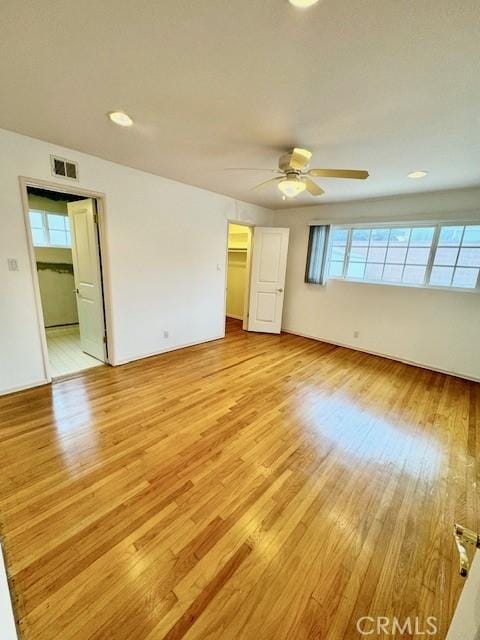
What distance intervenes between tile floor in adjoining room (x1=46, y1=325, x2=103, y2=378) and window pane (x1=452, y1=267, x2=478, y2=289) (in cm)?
497

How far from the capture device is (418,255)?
150 inches

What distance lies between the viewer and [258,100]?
1.64 metres

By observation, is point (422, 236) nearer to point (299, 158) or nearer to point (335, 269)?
point (335, 269)

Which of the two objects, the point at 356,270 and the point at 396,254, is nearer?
the point at 396,254

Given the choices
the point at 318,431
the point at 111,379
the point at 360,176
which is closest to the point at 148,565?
the point at 318,431

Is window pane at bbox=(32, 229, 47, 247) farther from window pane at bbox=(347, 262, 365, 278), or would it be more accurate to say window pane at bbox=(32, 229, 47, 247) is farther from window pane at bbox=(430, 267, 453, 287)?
window pane at bbox=(430, 267, 453, 287)

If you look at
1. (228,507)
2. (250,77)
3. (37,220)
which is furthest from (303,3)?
(37,220)

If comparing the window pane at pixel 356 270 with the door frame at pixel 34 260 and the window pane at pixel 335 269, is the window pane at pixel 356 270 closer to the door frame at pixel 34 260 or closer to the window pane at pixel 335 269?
the window pane at pixel 335 269

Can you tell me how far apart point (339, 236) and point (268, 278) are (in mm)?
1466

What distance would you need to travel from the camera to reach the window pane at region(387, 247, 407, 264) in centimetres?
394

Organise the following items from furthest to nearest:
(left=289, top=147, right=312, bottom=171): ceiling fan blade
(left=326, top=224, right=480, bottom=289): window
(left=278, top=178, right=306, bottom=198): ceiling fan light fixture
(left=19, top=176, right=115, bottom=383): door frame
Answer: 1. (left=326, top=224, right=480, bottom=289): window
2. (left=19, top=176, right=115, bottom=383): door frame
3. (left=278, top=178, right=306, bottom=198): ceiling fan light fixture
4. (left=289, top=147, right=312, bottom=171): ceiling fan blade

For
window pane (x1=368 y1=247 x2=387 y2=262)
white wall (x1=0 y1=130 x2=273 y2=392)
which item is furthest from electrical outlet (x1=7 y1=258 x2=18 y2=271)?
window pane (x1=368 y1=247 x2=387 y2=262)

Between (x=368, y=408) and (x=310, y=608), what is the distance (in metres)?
1.96

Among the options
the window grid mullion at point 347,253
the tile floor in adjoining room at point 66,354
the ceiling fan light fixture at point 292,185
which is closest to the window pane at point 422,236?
the window grid mullion at point 347,253
